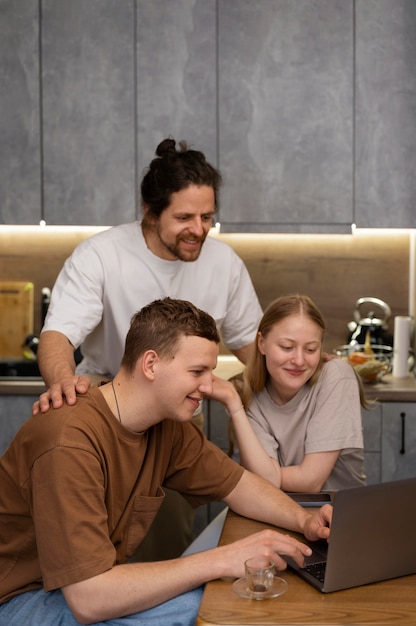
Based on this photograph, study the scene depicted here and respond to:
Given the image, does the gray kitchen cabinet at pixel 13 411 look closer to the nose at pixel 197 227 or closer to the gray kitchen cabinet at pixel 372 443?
the nose at pixel 197 227

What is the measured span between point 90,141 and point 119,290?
A: 1.08 metres

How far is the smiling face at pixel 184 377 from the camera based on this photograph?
1.93 meters

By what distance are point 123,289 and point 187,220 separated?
396 mm

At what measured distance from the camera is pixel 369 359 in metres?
3.73

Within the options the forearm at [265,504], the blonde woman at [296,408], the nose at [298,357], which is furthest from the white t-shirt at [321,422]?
the forearm at [265,504]

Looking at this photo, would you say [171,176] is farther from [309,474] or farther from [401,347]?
[401,347]

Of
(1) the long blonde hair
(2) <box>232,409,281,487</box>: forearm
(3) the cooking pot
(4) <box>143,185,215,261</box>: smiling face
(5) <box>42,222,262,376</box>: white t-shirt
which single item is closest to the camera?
(2) <box>232,409,281,487</box>: forearm

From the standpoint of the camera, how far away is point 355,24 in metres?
3.82

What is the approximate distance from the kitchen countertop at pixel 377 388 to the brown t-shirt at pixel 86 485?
1.53m

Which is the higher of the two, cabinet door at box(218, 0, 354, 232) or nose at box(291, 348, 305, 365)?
cabinet door at box(218, 0, 354, 232)

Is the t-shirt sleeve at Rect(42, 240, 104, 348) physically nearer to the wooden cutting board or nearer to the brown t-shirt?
the brown t-shirt

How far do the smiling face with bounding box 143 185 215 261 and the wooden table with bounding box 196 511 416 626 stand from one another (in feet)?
4.44

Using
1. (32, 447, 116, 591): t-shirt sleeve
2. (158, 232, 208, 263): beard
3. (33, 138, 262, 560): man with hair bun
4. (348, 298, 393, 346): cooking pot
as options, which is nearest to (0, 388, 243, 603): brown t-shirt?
Answer: (32, 447, 116, 591): t-shirt sleeve

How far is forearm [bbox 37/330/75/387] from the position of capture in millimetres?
2486
